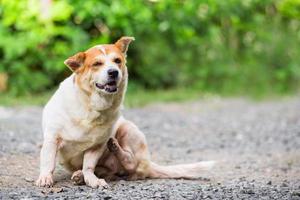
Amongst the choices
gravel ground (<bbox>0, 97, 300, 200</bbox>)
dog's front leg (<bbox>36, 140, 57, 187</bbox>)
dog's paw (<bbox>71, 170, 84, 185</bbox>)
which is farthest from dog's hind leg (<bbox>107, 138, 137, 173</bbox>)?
dog's front leg (<bbox>36, 140, 57, 187</bbox>)

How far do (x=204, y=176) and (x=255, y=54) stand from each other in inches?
370

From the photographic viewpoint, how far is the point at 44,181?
5109 millimetres

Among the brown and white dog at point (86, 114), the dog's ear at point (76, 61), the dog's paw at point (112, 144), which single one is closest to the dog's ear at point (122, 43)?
the brown and white dog at point (86, 114)

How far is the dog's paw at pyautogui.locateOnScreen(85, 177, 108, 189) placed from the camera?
521cm

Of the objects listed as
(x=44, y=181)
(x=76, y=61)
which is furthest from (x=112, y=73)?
(x=44, y=181)

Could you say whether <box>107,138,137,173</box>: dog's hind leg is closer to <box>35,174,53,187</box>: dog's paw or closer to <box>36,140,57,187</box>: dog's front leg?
<box>36,140,57,187</box>: dog's front leg

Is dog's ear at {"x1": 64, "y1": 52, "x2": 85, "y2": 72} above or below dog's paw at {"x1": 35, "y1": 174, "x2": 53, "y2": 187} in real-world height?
above

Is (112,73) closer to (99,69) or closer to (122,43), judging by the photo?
(99,69)

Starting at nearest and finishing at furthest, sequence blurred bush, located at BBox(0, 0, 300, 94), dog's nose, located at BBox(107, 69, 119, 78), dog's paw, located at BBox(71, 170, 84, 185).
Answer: dog's nose, located at BBox(107, 69, 119, 78) → dog's paw, located at BBox(71, 170, 84, 185) → blurred bush, located at BBox(0, 0, 300, 94)

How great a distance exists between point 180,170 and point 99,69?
3.95ft

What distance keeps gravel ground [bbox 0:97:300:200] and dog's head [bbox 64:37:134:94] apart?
0.71 meters

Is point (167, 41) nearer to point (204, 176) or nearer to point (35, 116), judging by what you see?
point (35, 116)

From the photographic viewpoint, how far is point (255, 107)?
491 inches

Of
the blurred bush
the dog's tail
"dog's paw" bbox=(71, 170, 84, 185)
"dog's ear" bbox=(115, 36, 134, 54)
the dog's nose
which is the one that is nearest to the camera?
the dog's nose
